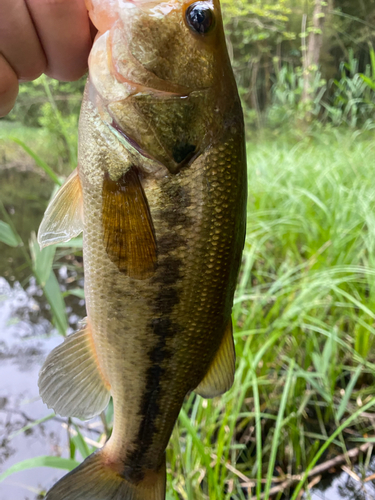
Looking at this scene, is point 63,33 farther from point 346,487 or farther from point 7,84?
point 346,487

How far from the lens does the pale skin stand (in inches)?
28.0

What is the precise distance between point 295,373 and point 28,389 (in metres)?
1.91

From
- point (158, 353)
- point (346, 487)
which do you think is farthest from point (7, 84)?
point (346, 487)

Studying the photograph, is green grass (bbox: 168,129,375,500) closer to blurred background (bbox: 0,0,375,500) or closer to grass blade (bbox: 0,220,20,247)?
blurred background (bbox: 0,0,375,500)

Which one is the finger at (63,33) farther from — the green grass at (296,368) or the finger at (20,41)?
the green grass at (296,368)

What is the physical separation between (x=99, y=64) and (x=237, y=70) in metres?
7.43

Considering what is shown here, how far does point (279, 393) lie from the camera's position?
1.83m

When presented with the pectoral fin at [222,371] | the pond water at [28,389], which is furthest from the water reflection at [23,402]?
the pectoral fin at [222,371]

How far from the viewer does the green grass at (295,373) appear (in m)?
1.49

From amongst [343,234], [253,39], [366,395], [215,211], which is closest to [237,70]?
[253,39]

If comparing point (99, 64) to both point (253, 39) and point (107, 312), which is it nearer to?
point (107, 312)

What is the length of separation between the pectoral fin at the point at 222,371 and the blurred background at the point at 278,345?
1.32 feet

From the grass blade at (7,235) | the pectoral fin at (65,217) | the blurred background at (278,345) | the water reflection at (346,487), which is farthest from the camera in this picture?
the water reflection at (346,487)

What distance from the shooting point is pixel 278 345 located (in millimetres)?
1995
